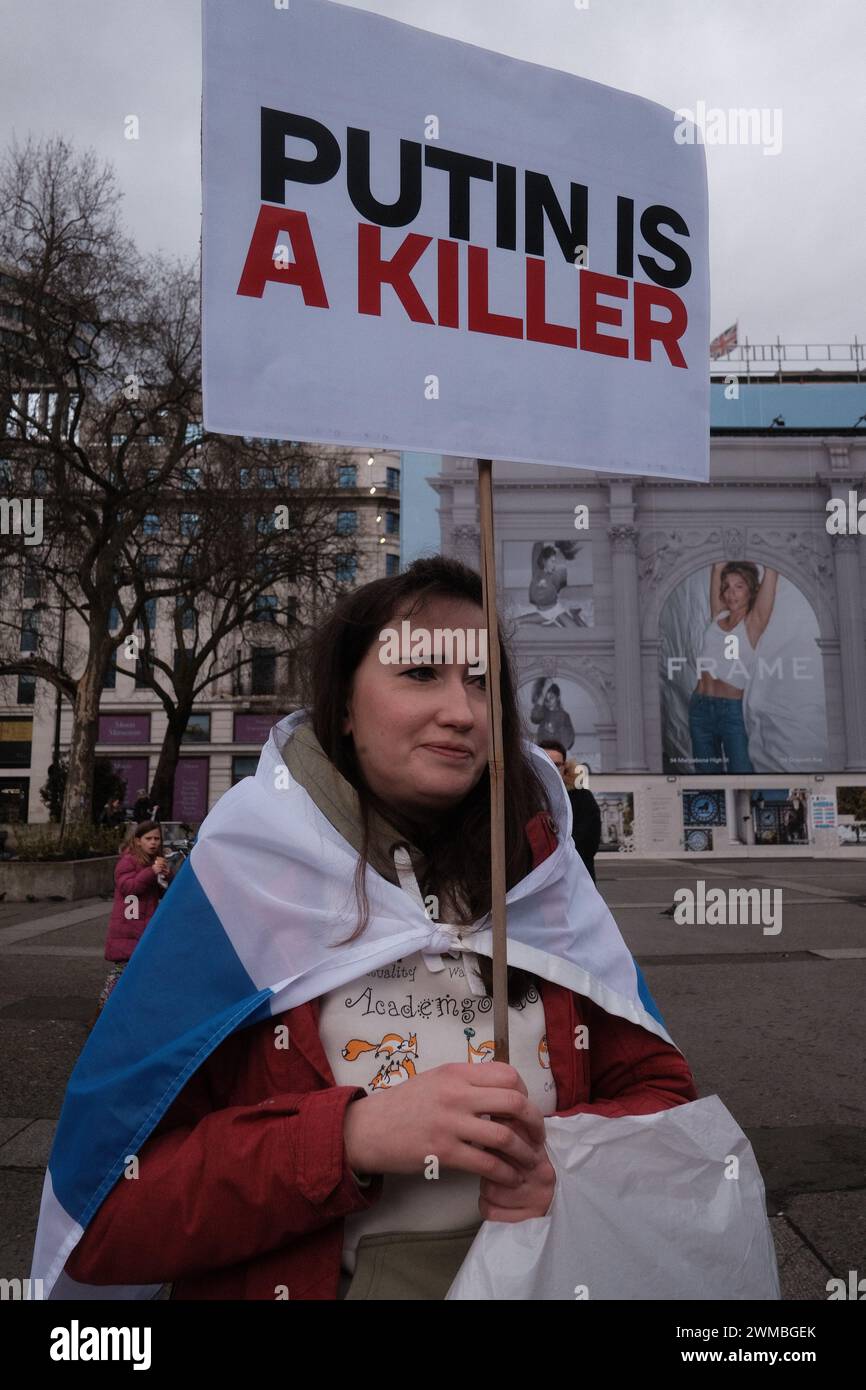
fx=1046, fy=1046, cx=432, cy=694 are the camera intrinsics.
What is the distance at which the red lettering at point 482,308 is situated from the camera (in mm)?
1655

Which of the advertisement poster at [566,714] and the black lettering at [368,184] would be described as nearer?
the black lettering at [368,184]

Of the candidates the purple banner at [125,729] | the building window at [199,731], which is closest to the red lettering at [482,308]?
the building window at [199,731]

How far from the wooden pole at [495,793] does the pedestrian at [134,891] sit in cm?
545

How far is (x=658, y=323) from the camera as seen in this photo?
1.80 meters

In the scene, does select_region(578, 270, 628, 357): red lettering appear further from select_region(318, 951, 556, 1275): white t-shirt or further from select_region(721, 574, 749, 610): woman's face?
select_region(721, 574, 749, 610): woman's face

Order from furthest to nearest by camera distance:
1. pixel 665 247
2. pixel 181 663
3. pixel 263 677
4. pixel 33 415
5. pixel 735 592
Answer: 1. pixel 263 677
2. pixel 735 592
3. pixel 181 663
4. pixel 33 415
5. pixel 665 247

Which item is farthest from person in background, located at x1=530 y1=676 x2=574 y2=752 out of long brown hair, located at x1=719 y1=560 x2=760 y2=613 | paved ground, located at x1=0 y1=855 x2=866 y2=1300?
paved ground, located at x1=0 y1=855 x2=866 y2=1300

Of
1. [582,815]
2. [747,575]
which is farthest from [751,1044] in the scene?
[747,575]

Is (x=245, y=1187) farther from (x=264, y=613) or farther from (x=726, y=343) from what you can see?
(x=726, y=343)

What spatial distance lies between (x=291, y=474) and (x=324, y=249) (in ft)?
68.7

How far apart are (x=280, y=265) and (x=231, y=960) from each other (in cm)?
101

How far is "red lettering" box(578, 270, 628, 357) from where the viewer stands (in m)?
1.75

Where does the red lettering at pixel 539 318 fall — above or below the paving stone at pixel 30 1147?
above

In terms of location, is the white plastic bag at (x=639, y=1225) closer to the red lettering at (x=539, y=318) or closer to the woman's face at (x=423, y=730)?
the woman's face at (x=423, y=730)
